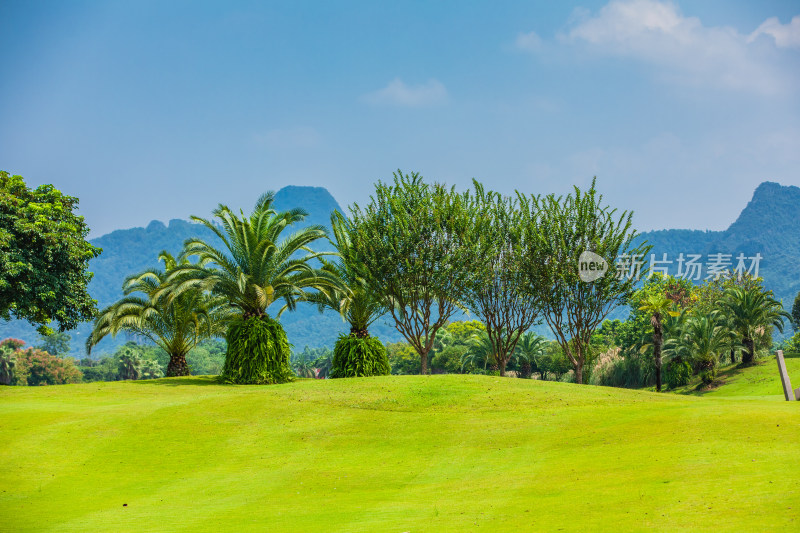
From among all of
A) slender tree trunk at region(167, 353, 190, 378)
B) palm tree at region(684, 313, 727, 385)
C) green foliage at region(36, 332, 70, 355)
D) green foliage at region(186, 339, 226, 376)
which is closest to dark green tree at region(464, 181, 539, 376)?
slender tree trunk at region(167, 353, 190, 378)

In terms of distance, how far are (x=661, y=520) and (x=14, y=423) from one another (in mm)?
20505

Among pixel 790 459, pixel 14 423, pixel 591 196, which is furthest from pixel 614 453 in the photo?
pixel 591 196

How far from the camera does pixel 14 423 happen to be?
2162cm

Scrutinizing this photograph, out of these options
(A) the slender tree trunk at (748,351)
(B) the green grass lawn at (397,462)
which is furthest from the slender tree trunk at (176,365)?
(A) the slender tree trunk at (748,351)

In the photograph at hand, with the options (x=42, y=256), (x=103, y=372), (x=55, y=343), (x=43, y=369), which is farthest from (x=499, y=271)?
(x=55, y=343)

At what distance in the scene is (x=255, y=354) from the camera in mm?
35844

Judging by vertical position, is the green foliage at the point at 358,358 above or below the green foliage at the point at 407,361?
above

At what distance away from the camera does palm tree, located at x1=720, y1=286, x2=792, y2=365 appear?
226 feet

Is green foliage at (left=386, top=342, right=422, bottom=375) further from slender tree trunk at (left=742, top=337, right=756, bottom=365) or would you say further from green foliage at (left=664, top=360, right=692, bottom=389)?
slender tree trunk at (left=742, top=337, right=756, bottom=365)

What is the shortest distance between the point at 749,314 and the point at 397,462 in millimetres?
62969

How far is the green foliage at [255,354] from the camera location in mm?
35844

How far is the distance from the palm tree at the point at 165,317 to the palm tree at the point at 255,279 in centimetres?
390

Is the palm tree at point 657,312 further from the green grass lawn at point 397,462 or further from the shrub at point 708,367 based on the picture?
the green grass lawn at point 397,462

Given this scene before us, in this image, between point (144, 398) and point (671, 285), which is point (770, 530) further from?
point (671, 285)
